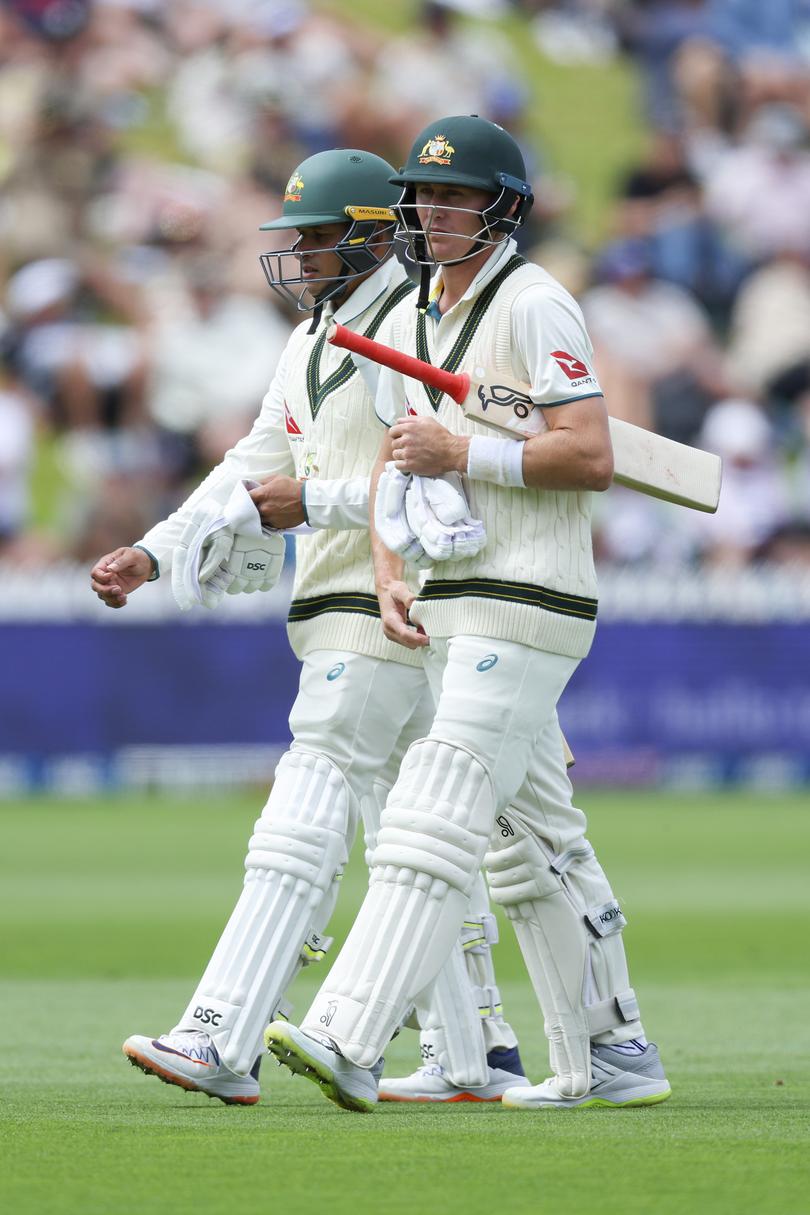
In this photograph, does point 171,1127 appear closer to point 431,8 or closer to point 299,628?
point 299,628

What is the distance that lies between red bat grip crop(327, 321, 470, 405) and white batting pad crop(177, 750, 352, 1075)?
38.9 inches

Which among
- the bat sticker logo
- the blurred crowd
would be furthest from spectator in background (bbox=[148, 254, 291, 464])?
the bat sticker logo

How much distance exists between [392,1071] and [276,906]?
48.3 inches

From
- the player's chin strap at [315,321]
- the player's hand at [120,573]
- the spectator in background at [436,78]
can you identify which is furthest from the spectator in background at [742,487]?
the player's hand at [120,573]

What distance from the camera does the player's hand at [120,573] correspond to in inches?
212

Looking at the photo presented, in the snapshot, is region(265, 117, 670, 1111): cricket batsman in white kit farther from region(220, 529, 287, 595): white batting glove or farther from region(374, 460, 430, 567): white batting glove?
region(220, 529, 287, 595): white batting glove

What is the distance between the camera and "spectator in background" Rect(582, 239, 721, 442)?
20000mm

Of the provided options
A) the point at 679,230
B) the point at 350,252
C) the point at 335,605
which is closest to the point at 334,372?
the point at 350,252

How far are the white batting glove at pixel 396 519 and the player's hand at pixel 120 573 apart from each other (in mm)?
773

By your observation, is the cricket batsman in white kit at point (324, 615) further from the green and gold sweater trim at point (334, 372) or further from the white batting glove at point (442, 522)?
the white batting glove at point (442, 522)

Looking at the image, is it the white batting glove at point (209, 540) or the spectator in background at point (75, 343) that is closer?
the white batting glove at point (209, 540)

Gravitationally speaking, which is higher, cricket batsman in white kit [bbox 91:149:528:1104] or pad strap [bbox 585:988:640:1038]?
cricket batsman in white kit [bbox 91:149:528:1104]

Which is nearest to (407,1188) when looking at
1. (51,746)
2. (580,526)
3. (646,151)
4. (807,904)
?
(580,526)

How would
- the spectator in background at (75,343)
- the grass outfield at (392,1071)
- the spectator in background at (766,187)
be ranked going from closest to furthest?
1. the grass outfield at (392,1071)
2. the spectator in background at (75,343)
3. the spectator in background at (766,187)
